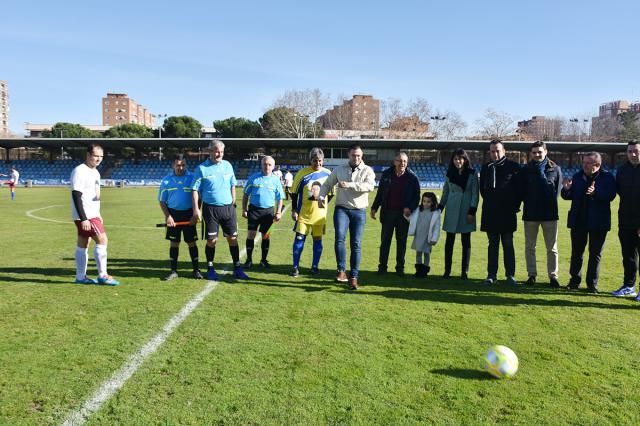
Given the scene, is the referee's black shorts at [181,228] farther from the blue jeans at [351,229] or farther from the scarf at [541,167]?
the scarf at [541,167]

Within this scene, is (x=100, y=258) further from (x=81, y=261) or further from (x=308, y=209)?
(x=308, y=209)

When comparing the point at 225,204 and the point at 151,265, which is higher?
the point at 225,204

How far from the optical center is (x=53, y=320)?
15.5 feet

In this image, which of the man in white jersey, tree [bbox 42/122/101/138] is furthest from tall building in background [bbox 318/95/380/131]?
the man in white jersey

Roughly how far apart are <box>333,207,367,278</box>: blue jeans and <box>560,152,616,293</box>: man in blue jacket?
2.97m

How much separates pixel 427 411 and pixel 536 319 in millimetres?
2569

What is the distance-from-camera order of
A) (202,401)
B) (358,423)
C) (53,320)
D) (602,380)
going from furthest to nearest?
(53,320)
(602,380)
(202,401)
(358,423)

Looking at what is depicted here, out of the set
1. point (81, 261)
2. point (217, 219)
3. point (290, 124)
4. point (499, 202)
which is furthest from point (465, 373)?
point (290, 124)

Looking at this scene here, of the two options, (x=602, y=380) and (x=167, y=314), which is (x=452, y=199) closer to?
(x=602, y=380)

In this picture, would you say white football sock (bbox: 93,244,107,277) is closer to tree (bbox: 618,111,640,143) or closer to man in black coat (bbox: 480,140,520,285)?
man in black coat (bbox: 480,140,520,285)

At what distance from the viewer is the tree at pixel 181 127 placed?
2881 inches

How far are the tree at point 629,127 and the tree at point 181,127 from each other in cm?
7092

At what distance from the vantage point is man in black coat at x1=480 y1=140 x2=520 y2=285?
6426 mm

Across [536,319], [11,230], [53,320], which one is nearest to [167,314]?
[53,320]
